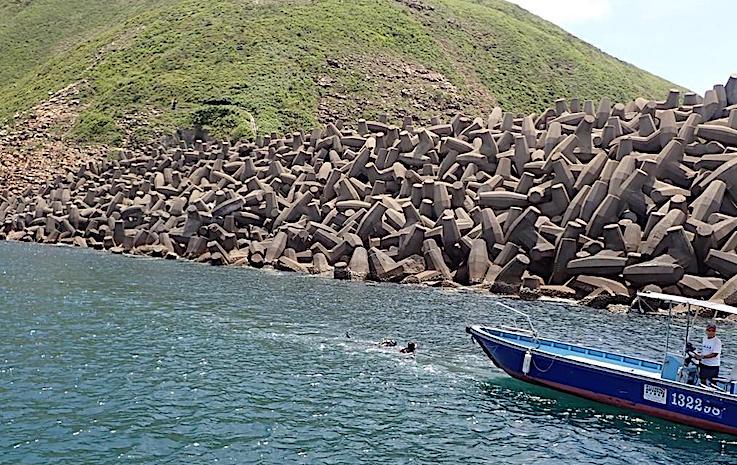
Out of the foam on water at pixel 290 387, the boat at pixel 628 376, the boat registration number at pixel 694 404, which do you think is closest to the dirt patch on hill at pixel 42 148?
the foam on water at pixel 290 387

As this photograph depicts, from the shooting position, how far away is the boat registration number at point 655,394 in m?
23.3

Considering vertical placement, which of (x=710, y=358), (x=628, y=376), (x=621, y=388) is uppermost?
(x=710, y=358)

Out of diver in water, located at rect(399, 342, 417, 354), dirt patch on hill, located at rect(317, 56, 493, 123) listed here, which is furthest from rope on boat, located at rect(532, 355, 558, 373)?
dirt patch on hill, located at rect(317, 56, 493, 123)

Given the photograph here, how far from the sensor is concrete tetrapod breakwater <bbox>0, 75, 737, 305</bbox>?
42719 mm

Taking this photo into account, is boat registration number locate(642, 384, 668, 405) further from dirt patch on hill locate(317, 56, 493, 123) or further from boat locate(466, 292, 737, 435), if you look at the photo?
dirt patch on hill locate(317, 56, 493, 123)

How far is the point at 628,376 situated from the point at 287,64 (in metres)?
97.0

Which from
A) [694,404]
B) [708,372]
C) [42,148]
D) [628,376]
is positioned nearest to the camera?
[694,404]

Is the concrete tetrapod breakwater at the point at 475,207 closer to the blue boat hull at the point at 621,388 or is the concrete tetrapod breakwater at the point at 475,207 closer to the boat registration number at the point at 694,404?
the blue boat hull at the point at 621,388

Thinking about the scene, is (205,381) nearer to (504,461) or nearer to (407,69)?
(504,461)

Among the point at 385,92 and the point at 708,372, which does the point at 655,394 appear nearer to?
the point at 708,372

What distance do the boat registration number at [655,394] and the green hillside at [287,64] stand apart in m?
74.2

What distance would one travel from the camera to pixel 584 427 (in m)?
22.5

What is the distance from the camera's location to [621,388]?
24172mm

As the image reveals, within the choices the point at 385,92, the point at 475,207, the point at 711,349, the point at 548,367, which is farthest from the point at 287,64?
the point at 711,349
